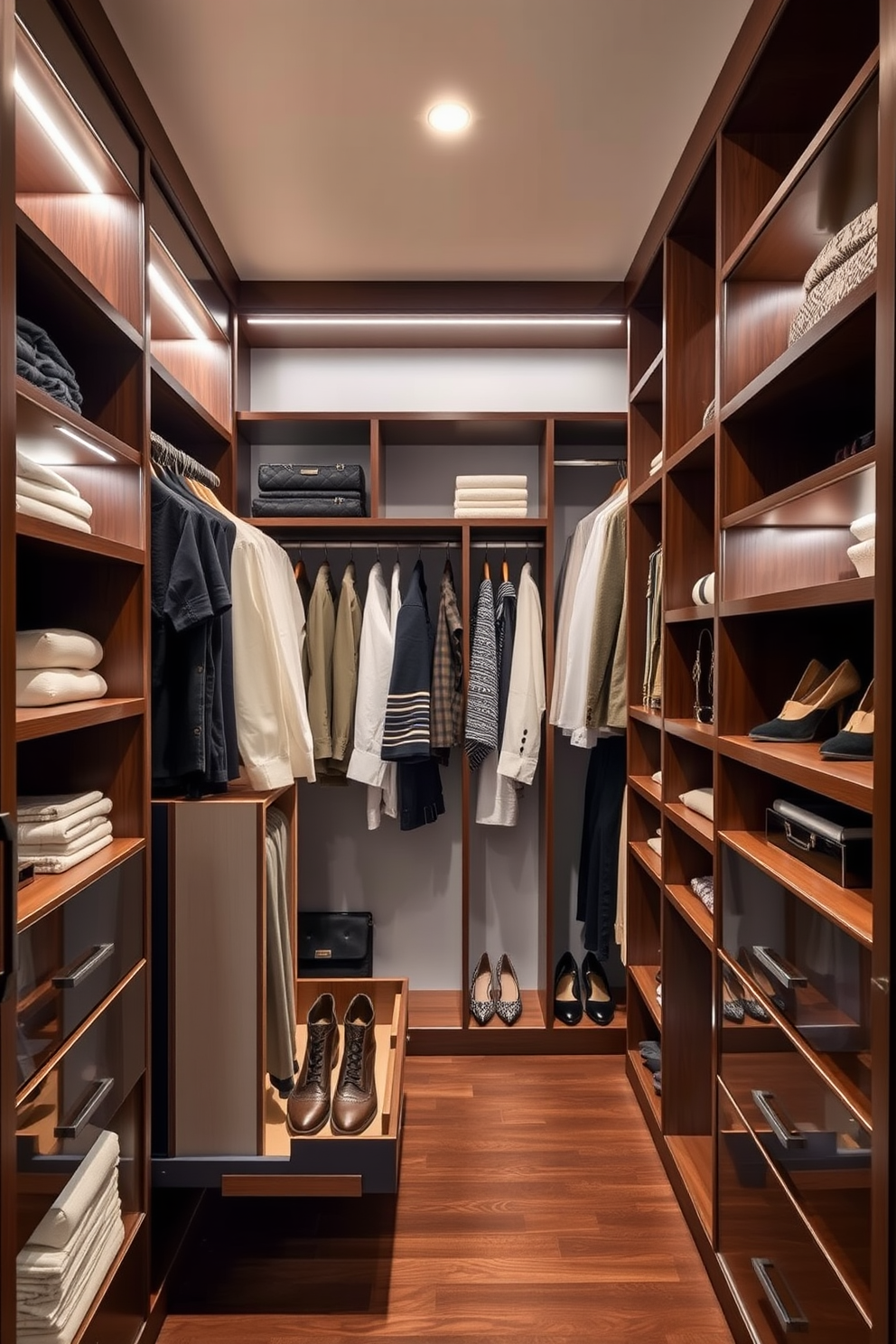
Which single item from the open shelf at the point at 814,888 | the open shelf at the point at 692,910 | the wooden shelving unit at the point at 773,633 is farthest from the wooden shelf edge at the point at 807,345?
the open shelf at the point at 692,910

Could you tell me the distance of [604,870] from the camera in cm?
283

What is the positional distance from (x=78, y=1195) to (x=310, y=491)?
2099 millimetres

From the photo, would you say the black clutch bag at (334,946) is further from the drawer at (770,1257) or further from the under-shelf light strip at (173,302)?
the under-shelf light strip at (173,302)

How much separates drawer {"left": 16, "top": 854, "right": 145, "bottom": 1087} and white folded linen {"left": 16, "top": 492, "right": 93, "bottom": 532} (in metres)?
0.64

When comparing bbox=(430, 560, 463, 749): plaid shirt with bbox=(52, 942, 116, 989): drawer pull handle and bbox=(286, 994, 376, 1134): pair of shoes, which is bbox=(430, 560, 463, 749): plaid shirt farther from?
bbox=(52, 942, 116, 989): drawer pull handle

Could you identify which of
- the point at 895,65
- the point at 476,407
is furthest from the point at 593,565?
the point at 895,65

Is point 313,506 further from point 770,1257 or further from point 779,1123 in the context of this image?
point 770,1257

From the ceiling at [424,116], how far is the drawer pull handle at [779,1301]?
2.37 m

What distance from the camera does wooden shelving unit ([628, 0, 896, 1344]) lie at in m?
1.11

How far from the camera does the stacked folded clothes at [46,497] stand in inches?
49.9

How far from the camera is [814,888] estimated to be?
1273mm

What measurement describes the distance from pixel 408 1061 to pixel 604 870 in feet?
3.15

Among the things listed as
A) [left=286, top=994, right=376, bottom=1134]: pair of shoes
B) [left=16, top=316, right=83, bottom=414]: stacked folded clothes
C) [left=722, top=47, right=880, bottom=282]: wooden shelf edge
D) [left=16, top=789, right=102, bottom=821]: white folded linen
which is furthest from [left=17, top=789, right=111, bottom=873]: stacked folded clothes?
[left=722, top=47, right=880, bottom=282]: wooden shelf edge

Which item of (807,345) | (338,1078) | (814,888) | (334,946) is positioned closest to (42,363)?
Result: (807,345)
